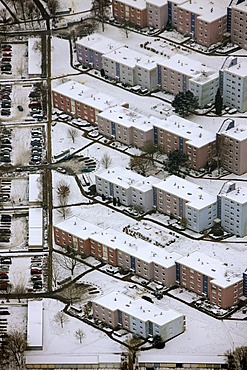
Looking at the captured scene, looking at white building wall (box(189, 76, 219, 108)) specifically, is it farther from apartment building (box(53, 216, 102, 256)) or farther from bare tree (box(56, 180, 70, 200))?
apartment building (box(53, 216, 102, 256))

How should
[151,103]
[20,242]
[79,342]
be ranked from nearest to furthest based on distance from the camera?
[79,342], [20,242], [151,103]

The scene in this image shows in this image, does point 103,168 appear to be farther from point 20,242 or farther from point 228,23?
point 228,23

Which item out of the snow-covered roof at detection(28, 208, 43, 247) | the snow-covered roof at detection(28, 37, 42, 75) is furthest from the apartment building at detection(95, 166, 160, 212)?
the snow-covered roof at detection(28, 37, 42, 75)

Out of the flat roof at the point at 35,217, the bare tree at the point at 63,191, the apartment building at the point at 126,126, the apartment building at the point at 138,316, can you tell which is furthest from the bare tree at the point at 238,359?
the apartment building at the point at 126,126

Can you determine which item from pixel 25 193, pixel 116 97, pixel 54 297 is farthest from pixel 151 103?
pixel 54 297

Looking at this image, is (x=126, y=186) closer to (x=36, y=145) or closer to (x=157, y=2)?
(x=36, y=145)

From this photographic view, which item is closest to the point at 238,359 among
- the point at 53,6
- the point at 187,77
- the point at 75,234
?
the point at 75,234
